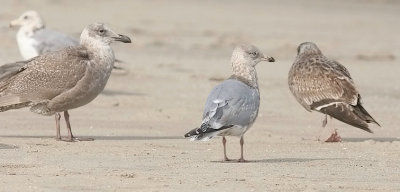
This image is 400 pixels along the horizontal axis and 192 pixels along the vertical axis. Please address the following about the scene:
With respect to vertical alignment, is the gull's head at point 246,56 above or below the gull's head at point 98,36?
Answer: below

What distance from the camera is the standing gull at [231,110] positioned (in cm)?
1031

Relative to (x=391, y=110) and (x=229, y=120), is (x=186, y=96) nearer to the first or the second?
(x=391, y=110)

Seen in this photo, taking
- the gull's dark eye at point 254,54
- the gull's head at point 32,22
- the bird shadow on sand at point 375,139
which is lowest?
the bird shadow on sand at point 375,139

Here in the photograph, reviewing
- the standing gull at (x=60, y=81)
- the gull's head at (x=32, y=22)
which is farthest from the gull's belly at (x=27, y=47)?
the standing gull at (x=60, y=81)

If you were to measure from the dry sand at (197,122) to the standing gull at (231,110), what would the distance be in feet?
0.99

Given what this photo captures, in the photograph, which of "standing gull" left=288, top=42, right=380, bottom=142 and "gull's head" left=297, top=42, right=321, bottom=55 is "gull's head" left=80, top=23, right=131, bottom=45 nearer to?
"standing gull" left=288, top=42, right=380, bottom=142

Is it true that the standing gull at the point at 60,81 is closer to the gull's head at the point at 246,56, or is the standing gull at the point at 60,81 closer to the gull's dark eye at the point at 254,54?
the gull's head at the point at 246,56

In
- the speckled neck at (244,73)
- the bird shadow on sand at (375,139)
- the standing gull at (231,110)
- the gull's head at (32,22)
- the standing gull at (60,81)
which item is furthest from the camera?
the gull's head at (32,22)

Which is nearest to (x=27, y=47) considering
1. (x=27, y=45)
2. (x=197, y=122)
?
(x=27, y=45)

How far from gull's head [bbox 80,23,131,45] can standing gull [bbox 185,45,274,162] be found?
5.94 ft

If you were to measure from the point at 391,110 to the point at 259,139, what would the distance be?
10.5 feet

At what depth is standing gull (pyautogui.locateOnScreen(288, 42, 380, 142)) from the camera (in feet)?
41.3

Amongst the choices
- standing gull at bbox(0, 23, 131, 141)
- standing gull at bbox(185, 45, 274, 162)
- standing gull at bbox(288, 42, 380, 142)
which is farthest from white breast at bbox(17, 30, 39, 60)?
standing gull at bbox(185, 45, 274, 162)

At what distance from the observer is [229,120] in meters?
10.5
